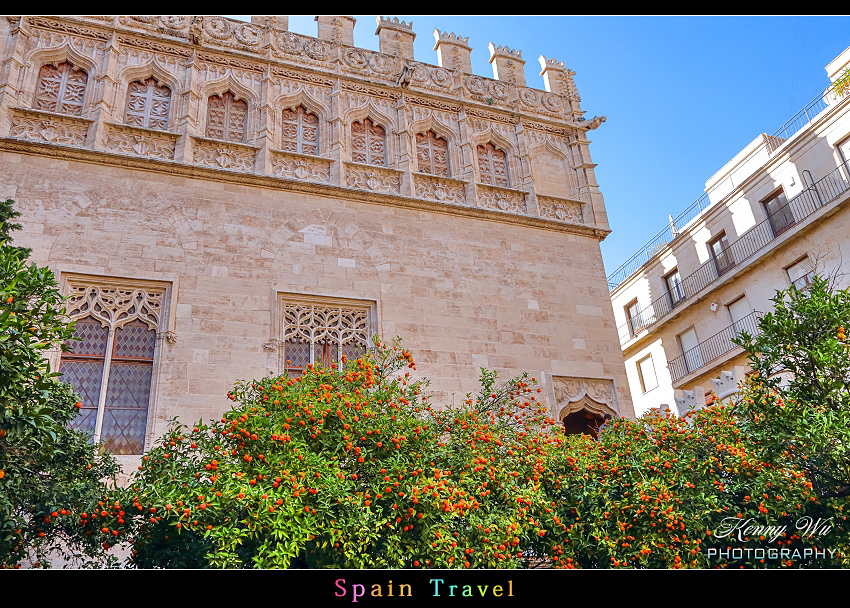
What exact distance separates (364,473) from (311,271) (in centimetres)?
530

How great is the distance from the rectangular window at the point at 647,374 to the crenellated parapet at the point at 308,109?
31.9 ft

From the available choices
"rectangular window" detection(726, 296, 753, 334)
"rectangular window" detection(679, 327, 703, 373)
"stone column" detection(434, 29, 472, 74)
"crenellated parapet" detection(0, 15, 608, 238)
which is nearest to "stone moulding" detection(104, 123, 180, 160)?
"crenellated parapet" detection(0, 15, 608, 238)

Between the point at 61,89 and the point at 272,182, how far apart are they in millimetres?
3865

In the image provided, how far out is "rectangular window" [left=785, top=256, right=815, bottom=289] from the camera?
15711 millimetres

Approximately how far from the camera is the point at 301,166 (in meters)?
11.9

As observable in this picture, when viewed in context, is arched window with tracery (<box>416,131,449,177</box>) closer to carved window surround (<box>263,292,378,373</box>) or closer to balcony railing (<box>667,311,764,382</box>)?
carved window surround (<box>263,292,378,373</box>)

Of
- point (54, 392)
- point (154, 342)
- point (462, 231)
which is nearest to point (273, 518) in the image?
point (54, 392)

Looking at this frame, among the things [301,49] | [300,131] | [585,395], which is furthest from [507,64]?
[585,395]

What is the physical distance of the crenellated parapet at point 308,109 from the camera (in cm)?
1126

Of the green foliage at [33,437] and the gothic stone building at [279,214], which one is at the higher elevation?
the gothic stone building at [279,214]

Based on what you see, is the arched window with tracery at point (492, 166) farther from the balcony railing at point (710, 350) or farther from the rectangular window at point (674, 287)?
the rectangular window at point (674, 287)

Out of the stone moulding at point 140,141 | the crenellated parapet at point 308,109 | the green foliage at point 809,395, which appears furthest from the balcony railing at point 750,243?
the stone moulding at point 140,141

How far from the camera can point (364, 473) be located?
20.4ft

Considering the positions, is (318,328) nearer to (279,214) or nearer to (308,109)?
(279,214)
